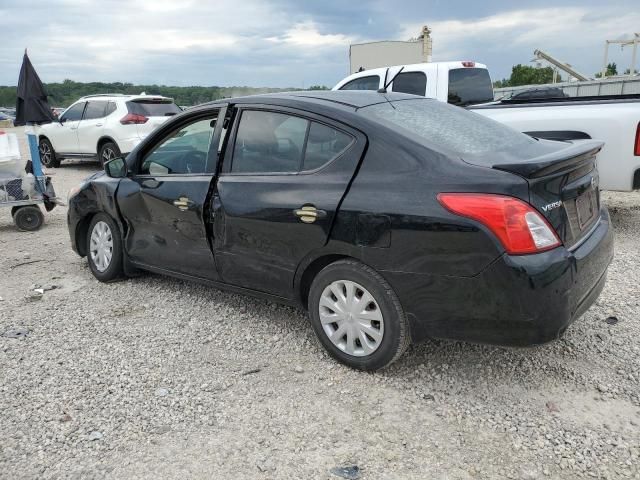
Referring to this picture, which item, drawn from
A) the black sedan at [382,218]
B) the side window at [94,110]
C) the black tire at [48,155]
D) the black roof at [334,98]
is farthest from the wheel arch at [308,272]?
the black tire at [48,155]

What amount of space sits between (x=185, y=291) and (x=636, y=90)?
9.79 m

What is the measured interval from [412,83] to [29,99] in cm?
567

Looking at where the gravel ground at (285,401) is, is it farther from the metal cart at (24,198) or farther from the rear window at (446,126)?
the metal cart at (24,198)

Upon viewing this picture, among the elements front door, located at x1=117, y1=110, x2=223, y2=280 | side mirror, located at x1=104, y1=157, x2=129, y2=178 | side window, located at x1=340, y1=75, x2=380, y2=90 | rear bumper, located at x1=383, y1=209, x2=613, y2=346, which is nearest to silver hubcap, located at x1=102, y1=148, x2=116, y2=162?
side window, located at x1=340, y1=75, x2=380, y2=90

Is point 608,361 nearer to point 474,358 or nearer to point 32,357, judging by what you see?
point 474,358

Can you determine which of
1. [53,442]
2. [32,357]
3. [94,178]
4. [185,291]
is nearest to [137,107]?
A: [94,178]

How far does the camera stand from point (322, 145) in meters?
3.36

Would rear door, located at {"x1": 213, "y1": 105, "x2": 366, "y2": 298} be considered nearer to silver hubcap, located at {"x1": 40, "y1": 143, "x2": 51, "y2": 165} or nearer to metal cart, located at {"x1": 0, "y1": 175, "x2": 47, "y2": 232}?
metal cart, located at {"x1": 0, "y1": 175, "x2": 47, "y2": 232}

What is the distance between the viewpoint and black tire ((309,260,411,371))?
9.94ft

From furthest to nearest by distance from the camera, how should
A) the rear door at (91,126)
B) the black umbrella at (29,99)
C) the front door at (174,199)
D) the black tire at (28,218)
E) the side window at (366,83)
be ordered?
the rear door at (91,126) < the side window at (366,83) < the black umbrella at (29,99) < the black tire at (28,218) < the front door at (174,199)

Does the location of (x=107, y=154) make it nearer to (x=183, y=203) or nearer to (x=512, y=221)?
(x=183, y=203)

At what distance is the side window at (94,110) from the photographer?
12500 millimetres

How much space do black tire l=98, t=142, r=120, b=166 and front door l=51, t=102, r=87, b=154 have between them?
3.41 ft

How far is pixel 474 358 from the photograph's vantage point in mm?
3443
